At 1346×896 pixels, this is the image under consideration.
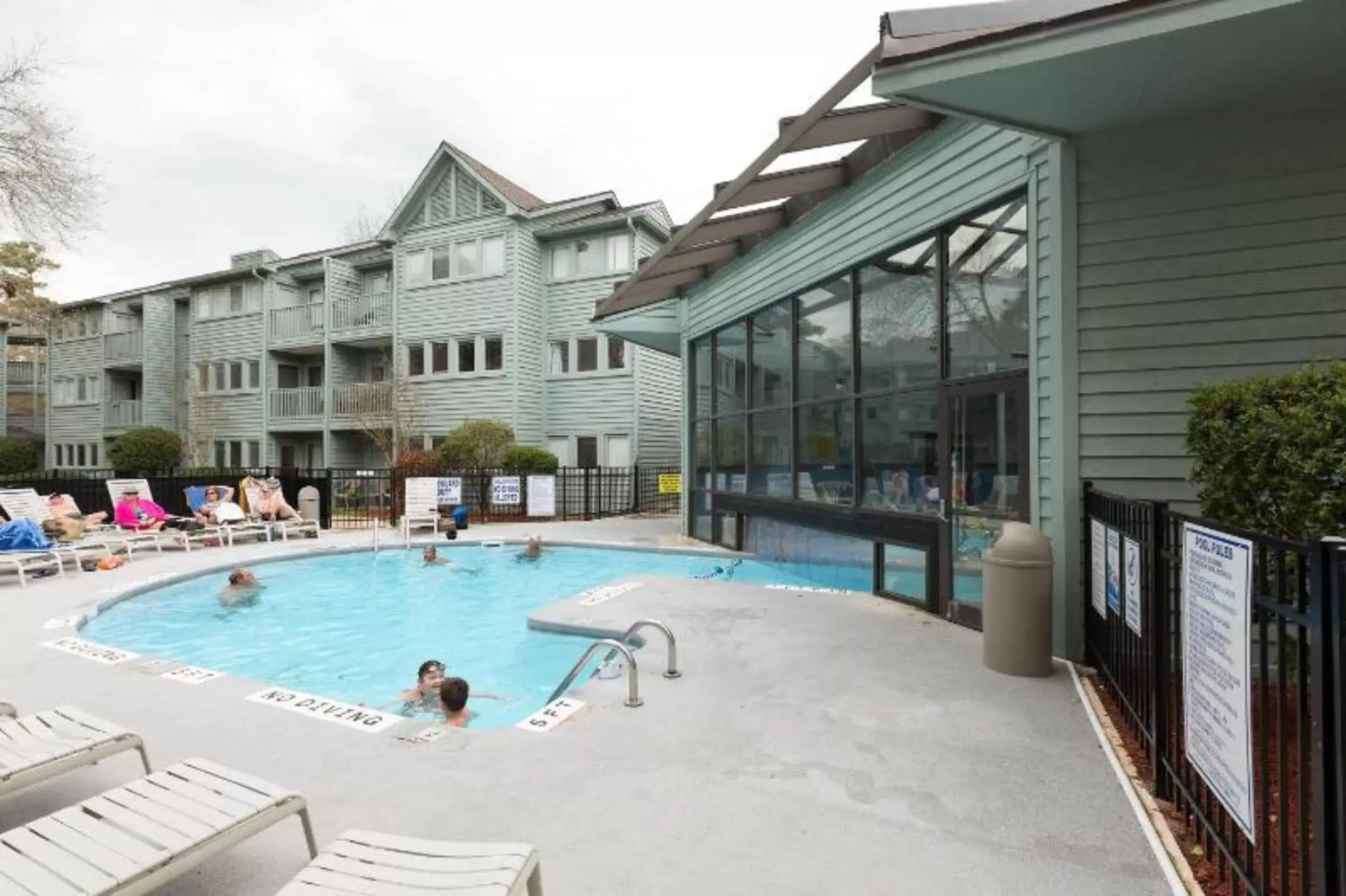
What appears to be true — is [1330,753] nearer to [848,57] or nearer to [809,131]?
[809,131]

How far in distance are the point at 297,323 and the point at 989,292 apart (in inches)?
909

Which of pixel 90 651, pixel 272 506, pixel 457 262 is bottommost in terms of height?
pixel 90 651

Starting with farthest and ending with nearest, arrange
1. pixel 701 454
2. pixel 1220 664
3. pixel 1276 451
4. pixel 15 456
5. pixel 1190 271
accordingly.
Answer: pixel 15 456, pixel 701 454, pixel 1190 271, pixel 1276 451, pixel 1220 664

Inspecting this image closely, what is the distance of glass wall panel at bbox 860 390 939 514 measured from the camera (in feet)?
21.5

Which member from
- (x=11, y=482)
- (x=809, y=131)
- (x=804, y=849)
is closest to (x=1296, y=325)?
(x=809, y=131)

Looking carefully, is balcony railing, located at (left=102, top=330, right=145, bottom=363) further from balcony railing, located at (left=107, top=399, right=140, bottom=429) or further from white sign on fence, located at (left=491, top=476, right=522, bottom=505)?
white sign on fence, located at (left=491, top=476, right=522, bottom=505)

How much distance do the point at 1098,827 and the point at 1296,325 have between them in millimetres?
3875

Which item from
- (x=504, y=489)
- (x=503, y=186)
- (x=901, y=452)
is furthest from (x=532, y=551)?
(x=503, y=186)

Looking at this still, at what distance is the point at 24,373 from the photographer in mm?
32875

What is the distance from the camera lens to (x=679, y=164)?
37.4 metres

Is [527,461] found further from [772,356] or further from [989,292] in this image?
[989,292]

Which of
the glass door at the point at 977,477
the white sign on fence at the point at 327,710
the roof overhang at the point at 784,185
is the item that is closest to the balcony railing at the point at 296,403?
the roof overhang at the point at 784,185

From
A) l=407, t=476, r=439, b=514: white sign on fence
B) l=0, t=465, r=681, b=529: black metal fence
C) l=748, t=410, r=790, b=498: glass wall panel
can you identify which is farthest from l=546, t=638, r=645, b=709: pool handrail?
l=407, t=476, r=439, b=514: white sign on fence

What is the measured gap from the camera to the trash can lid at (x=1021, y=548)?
448 cm
